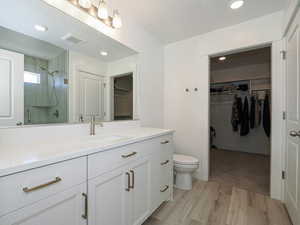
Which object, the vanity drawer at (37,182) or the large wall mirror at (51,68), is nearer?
the vanity drawer at (37,182)

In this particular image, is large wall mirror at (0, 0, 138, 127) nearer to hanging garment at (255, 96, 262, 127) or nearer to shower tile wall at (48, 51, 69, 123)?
shower tile wall at (48, 51, 69, 123)

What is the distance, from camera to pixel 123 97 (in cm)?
191

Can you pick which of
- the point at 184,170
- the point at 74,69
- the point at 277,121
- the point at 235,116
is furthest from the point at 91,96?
the point at 235,116

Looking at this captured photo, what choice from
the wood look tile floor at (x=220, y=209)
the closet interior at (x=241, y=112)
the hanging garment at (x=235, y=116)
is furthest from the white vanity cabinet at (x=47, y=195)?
the hanging garment at (x=235, y=116)

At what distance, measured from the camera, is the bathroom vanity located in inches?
24.4

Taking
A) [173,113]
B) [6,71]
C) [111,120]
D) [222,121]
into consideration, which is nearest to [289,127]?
[173,113]

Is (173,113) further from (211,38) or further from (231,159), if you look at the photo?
(231,159)

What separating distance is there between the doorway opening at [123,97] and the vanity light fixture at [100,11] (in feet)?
1.89

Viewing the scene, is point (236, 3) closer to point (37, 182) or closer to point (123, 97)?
point (123, 97)

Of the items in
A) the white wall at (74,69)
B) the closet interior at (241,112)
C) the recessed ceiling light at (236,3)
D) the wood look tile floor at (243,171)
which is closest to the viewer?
the white wall at (74,69)

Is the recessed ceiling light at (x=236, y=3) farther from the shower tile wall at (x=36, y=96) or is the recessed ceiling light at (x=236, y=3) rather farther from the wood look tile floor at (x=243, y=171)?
the wood look tile floor at (x=243, y=171)

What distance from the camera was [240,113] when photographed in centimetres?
378

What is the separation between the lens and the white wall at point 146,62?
178 cm

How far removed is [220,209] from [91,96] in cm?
185
